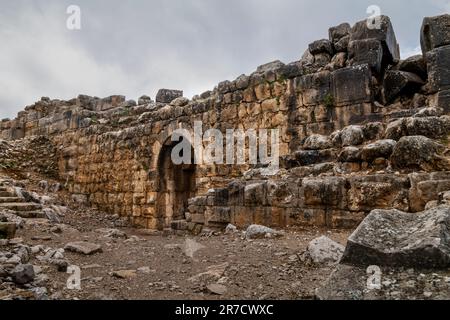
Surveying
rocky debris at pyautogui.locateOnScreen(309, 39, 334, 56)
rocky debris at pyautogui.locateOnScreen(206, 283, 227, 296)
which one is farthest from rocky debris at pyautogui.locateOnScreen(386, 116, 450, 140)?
rocky debris at pyautogui.locateOnScreen(206, 283, 227, 296)

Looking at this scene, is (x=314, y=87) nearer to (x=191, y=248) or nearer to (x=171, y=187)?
(x=191, y=248)

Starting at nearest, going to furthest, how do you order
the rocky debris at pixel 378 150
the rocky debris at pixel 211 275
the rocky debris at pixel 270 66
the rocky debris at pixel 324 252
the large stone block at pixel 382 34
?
the rocky debris at pixel 211 275
the rocky debris at pixel 324 252
the rocky debris at pixel 378 150
the large stone block at pixel 382 34
the rocky debris at pixel 270 66

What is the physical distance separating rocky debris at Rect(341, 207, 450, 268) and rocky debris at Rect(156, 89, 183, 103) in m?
8.85

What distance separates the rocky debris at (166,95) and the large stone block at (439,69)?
23.2ft

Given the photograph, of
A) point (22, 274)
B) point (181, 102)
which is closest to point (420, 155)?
point (22, 274)

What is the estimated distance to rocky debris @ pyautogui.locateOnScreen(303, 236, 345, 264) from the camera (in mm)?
3275

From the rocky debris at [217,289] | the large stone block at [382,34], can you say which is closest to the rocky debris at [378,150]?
the large stone block at [382,34]

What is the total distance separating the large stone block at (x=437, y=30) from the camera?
578 centimetres

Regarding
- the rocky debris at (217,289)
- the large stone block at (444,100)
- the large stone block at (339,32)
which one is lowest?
the rocky debris at (217,289)

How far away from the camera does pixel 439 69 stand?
19.0 feet

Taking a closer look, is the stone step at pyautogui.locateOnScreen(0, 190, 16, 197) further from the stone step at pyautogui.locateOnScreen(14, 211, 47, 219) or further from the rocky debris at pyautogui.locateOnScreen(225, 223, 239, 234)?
the rocky debris at pyautogui.locateOnScreen(225, 223, 239, 234)

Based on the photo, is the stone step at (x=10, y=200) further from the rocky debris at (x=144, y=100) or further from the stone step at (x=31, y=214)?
the rocky debris at (x=144, y=100)

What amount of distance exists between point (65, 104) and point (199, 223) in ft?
33.1
